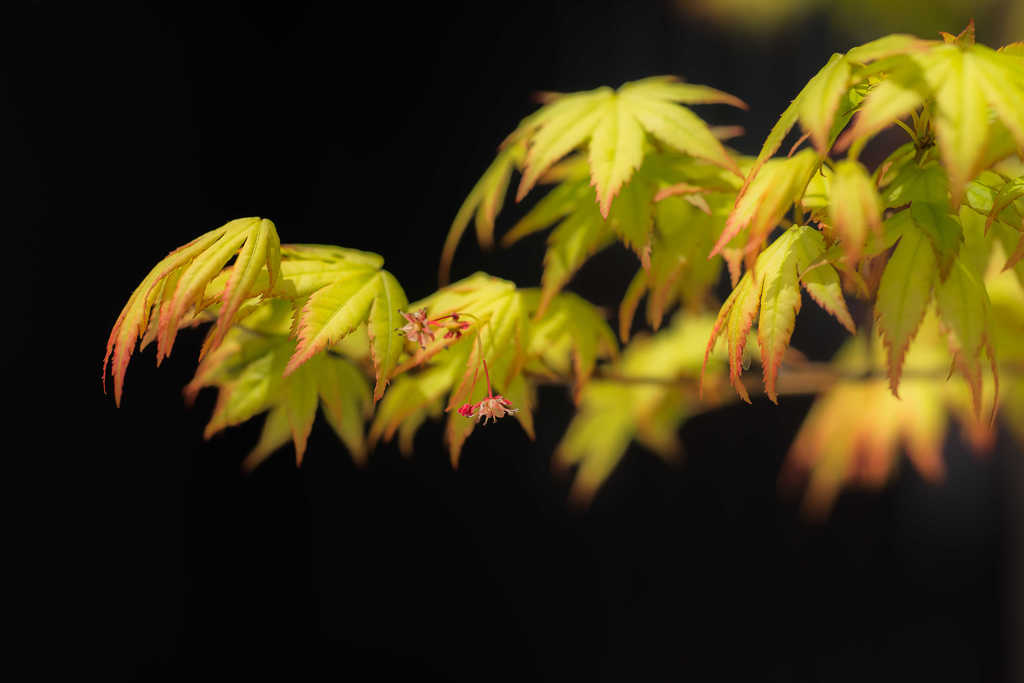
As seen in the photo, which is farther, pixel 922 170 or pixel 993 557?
pixel 993 557

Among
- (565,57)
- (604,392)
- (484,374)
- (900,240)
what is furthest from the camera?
(565,57)

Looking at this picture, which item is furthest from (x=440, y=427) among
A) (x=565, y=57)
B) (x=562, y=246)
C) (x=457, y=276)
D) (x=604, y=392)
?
(x=562, y=246)

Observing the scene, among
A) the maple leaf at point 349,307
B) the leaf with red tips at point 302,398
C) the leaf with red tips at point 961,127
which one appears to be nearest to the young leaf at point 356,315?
the maple leaf at point 349,307

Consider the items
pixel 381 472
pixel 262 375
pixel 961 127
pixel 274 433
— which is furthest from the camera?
pixel 381 472

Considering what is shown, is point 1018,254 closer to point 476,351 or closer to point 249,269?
point 476,351

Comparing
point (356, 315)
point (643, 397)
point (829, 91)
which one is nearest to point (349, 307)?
point (356, 315)

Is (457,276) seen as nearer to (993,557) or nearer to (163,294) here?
(163,294)
